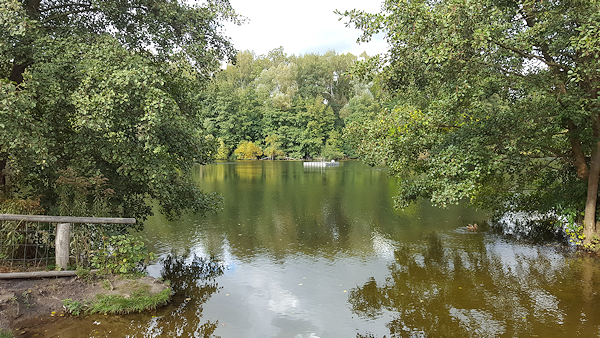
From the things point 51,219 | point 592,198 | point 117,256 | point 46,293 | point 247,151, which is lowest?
point 46,293

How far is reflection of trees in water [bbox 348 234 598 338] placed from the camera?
23.1 ft

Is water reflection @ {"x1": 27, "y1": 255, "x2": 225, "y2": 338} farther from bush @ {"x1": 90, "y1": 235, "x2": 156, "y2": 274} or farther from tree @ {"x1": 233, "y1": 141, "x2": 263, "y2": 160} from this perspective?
tree @ {"x1": 233, "y1": 141, "x2": 263, "y2": 160}

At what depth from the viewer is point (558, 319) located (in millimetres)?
7285

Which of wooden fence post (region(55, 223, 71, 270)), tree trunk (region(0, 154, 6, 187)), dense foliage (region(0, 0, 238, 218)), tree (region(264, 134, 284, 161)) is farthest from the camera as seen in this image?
tree (region(264, 134, 284, 161))

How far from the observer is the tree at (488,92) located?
916 cm

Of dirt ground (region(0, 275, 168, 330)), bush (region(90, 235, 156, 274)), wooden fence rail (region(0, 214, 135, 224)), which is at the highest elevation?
wooden fence rail (region(0, 214, 135, 224))

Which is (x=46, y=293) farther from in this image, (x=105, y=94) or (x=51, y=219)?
(x=105, y=94)

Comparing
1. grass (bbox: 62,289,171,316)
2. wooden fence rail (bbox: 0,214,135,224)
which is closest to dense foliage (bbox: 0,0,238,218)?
wooden fence rail (bbox: 0,214,135,224)

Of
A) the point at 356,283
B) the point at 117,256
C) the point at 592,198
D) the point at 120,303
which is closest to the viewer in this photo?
the point at 120,303

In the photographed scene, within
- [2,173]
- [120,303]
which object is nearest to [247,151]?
[2,173]

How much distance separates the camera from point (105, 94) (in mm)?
7762

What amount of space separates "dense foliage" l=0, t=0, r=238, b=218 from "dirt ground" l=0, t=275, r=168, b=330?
7.28 feet

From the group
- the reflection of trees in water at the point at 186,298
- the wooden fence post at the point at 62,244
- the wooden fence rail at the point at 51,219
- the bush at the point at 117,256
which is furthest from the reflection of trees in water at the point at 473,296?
the wooden fence post at the point at 62,244

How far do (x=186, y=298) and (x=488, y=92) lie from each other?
32.1ft
